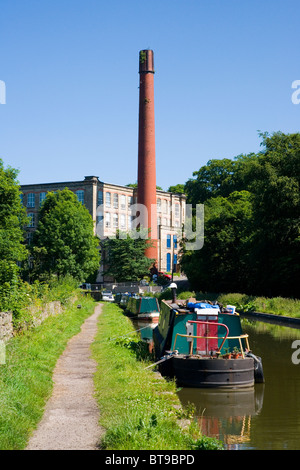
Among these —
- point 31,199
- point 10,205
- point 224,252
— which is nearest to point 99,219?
point 31,199

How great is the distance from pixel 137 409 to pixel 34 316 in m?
11.9

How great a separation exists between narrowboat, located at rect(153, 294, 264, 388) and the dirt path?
8.37 feet

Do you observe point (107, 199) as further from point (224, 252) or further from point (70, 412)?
point (70, 412)

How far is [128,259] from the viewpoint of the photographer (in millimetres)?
71188

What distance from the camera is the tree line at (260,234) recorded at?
4306 cm

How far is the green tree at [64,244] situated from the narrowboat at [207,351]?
42260 millimetres

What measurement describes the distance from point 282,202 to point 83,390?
109 ft

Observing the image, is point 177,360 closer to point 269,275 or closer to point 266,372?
point 266,372

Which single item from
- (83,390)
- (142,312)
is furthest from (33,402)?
(142,312)

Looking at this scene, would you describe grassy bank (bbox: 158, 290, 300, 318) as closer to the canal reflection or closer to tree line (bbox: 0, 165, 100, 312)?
tree line (bbox: 0, 165, 100, 312)

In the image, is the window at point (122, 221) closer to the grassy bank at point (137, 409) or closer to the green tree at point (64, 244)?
the green tree at point (64, 244)

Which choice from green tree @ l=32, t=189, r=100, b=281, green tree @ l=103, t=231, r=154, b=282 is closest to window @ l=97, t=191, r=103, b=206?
green tree @ l=103, t=231, r=154, b=282

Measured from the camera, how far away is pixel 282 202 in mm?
42594
